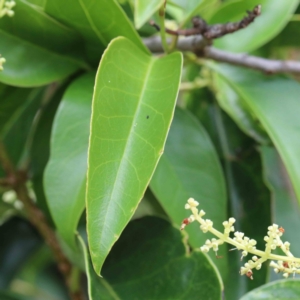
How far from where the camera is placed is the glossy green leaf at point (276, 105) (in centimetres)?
56

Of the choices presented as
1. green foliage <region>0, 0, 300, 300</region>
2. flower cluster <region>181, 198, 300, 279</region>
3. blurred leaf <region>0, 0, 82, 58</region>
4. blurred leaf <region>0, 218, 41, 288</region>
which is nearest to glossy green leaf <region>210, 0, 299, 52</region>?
green foliage <region>0, 0, 300, 300</region>

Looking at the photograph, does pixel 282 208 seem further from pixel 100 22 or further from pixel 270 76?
pixel 100 22

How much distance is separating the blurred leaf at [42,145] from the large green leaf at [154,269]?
187 millimetres

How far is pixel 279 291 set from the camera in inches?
18.2

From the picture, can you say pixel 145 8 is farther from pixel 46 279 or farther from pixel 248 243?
pixel 46 279

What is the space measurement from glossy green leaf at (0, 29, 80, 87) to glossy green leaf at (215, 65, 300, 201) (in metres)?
0.26

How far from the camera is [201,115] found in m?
0.89

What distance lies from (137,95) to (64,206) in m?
0.16

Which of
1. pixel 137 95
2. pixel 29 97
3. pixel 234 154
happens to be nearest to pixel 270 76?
pixel 234 154

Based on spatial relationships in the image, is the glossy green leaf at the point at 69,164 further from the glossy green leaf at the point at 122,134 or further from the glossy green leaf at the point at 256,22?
the glossy green leaf at the point at 256,22

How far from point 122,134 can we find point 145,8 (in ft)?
0.52

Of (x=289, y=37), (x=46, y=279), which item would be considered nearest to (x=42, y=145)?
(x=289, y=37)

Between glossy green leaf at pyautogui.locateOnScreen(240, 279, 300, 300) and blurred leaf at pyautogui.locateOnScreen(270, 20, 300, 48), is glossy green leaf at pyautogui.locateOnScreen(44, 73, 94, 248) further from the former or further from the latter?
blurred leaf at pyautogui.locateOnScreen(270, 20, 300, 48)

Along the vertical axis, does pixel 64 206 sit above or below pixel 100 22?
below
